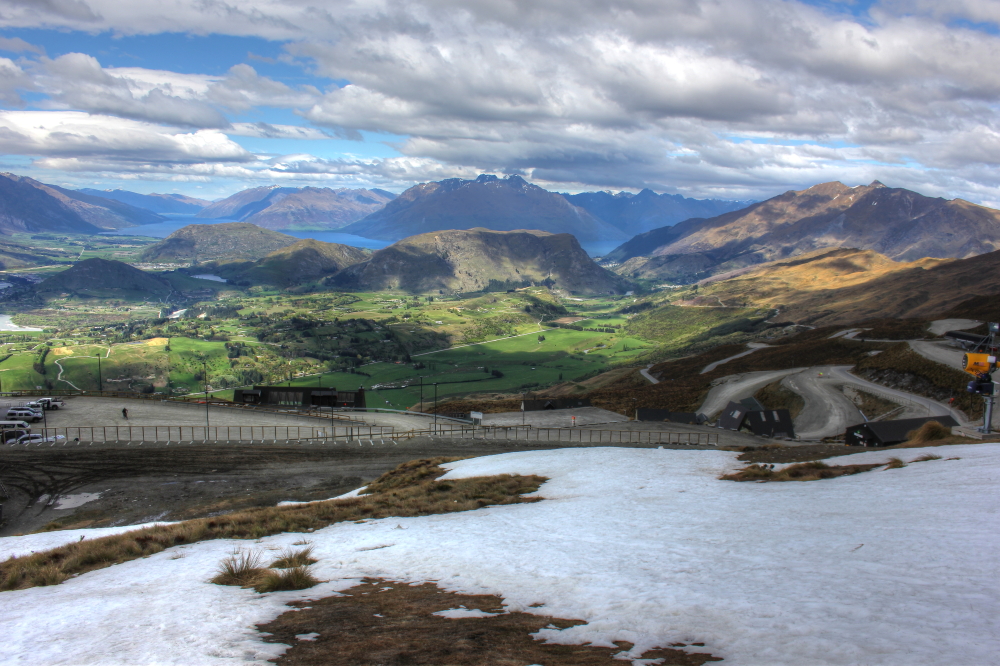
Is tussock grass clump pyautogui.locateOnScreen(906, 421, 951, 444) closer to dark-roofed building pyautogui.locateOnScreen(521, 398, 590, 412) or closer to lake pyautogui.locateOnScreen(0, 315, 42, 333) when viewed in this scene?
dark-roofed building pyautogui.locateOnScreen(521, 398, 590, 412)

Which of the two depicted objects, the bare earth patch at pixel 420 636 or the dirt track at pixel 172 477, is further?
the dirt track at pixel 172 477

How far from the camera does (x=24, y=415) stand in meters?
39.2

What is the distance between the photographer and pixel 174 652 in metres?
5.98

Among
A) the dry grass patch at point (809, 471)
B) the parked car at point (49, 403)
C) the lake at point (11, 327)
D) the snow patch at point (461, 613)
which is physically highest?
the lake at point (11, 327)

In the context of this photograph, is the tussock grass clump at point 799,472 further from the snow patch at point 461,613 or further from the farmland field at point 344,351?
the farmland field at point 344,351

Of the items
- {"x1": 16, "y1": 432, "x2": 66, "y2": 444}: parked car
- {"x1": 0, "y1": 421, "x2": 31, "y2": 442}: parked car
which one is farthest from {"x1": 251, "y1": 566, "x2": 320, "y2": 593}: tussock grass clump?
{"x1": 0, "y1": 421, "x2": 31, "y2": 442}: parked car

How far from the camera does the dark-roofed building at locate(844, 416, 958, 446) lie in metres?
35.1

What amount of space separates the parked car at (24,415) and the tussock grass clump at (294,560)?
134ft

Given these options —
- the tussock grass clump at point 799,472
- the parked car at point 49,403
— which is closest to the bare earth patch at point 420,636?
the tussock grass clump at point 799,472

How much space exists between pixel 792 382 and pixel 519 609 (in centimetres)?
6110

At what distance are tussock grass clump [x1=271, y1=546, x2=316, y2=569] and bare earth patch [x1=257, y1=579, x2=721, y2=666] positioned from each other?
2353 millimetres

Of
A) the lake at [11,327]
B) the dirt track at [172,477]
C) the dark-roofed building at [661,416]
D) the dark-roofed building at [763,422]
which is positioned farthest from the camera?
the lake at [11,327]

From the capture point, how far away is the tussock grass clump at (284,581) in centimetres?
874

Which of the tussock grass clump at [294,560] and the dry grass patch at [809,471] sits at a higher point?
the tussock grass clump at [294,560]
